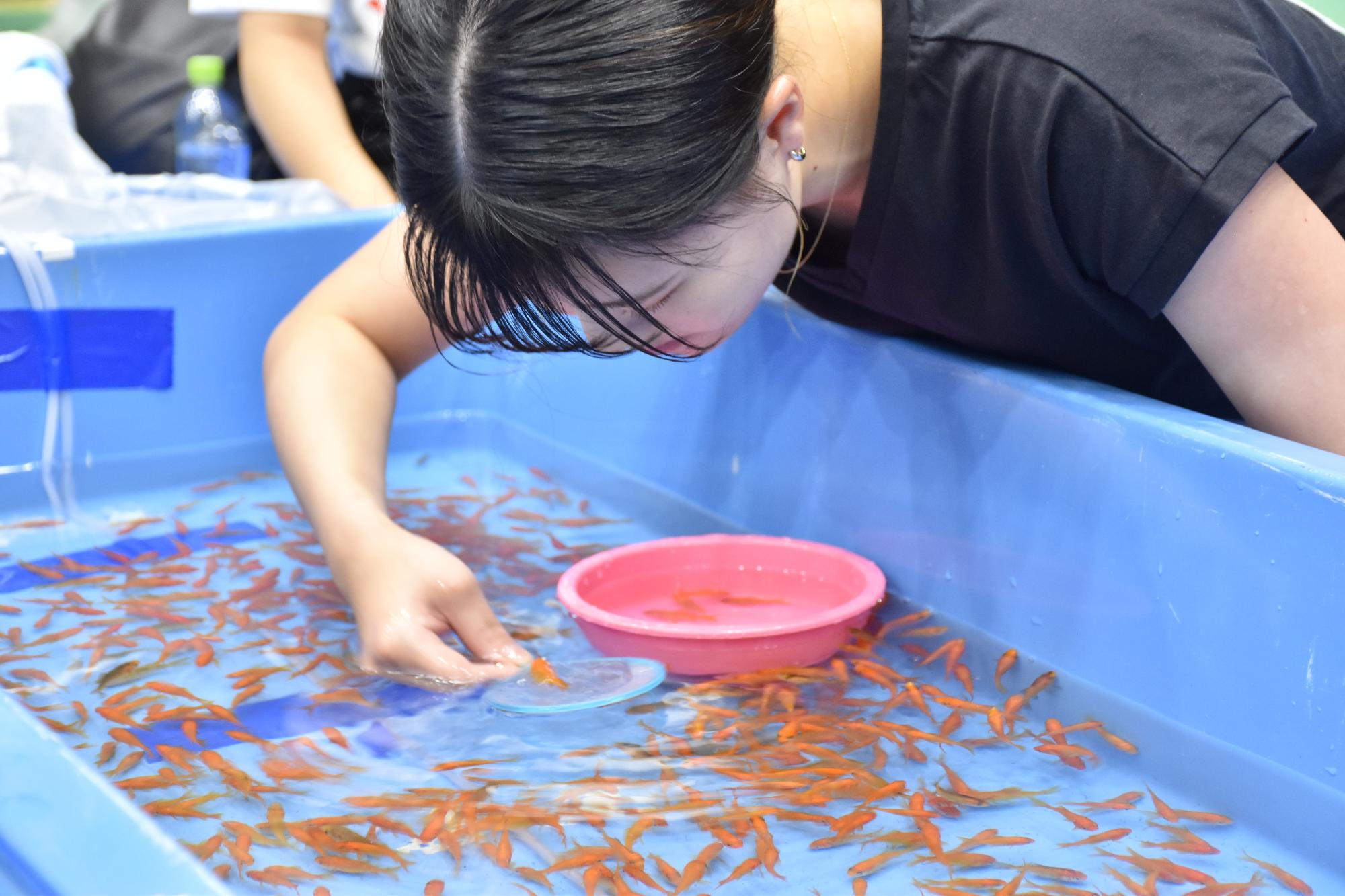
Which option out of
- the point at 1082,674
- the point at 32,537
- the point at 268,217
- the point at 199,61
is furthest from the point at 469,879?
the point at 199,61

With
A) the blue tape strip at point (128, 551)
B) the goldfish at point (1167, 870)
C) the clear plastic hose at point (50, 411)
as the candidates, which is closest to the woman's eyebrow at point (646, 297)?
the goldfish at point (1167, 870)

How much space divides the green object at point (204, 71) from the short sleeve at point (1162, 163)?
1964 millimetres

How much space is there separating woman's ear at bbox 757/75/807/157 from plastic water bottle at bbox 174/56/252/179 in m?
1.96

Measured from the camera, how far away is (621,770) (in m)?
1.17

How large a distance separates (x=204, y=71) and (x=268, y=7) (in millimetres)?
220

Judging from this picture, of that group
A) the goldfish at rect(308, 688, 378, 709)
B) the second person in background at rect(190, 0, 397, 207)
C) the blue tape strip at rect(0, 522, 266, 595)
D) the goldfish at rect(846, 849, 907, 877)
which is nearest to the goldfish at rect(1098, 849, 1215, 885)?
the goldfish at rect(846, 849, 907, 877)

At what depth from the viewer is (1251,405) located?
3.97 ft

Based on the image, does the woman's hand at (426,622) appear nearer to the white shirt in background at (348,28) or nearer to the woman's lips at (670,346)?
the woman's lips at (670,346)

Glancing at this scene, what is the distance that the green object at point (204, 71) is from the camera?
2.68 metres

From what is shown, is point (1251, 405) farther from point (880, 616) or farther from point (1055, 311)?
point (880, 616)

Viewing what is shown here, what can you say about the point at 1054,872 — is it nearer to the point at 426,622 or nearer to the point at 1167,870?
the point at 1167,870

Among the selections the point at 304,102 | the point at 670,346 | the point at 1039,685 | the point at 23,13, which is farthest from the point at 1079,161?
the point at 23,13

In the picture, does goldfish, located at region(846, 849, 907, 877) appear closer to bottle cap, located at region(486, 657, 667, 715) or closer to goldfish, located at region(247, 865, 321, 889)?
bottle cap, located at region(486, 657, 667, 715)

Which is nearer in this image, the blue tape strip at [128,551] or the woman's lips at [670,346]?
the woman's lips at [670,346]
